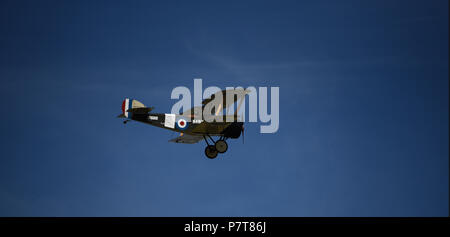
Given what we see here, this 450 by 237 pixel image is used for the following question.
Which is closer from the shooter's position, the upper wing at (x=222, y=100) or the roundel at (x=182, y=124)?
the upper wing at (x=222, y=100)

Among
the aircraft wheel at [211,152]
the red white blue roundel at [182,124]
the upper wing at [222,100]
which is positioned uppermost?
the upper wing at [222,100]

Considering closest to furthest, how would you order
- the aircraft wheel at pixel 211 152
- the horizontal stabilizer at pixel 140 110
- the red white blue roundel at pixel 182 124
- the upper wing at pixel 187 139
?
the horizontal stabilizer at pixel 140 110, the red white blue roundel at pixel 182 124, the aircraft wheel at pixel 211 152, the upper wing at pixel 187 139

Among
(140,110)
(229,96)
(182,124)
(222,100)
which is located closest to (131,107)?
(140,110)

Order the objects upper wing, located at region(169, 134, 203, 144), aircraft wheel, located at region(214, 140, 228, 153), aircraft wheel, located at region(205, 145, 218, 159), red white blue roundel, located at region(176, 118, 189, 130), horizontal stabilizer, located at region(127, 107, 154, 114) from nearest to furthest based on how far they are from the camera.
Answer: horizontal stabilizer, located at region(127, 107, 154, 114) < red white blue roundel, located at region(176, 118, 189, 130) < aircraft wheel, located at region(214, 140, 228, 153) < aircraft wheel, located at region(205, 145, 218, 159) < upper wing, located at region(169, 134, 203, 144)

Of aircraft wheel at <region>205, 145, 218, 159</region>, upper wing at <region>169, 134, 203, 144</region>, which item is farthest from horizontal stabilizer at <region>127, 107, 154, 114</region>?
aircraft wheel at <region>205, 145, 218, 159</region>

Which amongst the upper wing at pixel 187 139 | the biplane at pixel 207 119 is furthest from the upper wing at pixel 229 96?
the upper wing at pixel 187 139

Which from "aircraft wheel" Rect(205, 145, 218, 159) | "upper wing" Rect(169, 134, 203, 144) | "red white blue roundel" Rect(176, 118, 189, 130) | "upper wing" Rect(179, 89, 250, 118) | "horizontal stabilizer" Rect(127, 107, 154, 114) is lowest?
"aircraft wheel" Rect(205, 145, 218, 159)

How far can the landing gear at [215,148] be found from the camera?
30594 mm

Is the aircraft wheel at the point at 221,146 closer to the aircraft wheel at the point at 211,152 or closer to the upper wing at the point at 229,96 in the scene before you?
the aircraft wheel at the point at 211,152

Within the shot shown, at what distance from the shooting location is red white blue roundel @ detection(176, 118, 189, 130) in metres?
30.4

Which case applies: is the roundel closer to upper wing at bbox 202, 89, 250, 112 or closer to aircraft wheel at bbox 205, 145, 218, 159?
upper wing at bbox 202, 89, 250, 112

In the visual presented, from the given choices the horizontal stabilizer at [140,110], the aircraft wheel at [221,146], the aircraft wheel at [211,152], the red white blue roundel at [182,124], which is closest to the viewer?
the horizontal stabilizer at [140,110]
